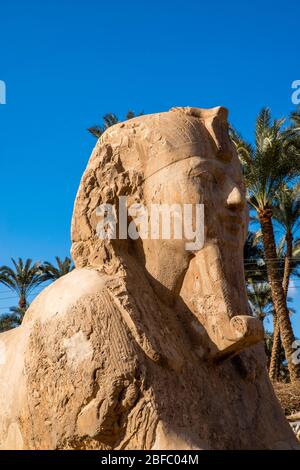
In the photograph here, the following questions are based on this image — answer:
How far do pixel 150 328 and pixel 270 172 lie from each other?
40.0ft

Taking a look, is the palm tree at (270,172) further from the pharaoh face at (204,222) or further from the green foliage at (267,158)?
the pharaoh face at (204,222)

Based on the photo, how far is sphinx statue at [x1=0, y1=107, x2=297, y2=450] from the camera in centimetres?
303

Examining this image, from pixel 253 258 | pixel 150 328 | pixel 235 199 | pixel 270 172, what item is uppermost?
pixel 270 172

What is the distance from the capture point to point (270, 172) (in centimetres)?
1495

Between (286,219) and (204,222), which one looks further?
(286,219)

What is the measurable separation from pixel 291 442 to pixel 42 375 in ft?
4.87

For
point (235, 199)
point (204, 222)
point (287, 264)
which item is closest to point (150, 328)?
point (204, 222)

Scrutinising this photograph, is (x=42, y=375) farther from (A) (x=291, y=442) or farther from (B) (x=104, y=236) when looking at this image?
(A) (x=291, y=442)

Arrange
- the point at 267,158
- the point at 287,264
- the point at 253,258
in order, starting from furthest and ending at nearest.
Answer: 1. the point at 253,258
2. the point at 287,264
3. the point at 267,158

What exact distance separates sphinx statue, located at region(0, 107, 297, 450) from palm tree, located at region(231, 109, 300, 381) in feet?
36.7

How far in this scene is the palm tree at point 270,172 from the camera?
14750mm

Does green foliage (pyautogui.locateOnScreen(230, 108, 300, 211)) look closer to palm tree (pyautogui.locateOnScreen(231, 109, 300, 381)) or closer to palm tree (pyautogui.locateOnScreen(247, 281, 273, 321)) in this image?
palm tree (pyautogui.locateOnScreen(231, 109, 300, 381))

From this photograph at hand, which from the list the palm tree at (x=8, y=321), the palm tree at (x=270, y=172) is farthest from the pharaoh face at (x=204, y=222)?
the palm tree at (x=8, y=321)

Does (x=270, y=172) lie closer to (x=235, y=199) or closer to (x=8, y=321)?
(x=235, y=199)
